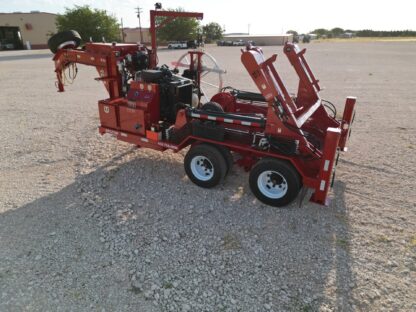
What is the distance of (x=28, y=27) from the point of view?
2016 inches

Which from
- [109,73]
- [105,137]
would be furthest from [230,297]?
[105,137]

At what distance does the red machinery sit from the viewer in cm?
407

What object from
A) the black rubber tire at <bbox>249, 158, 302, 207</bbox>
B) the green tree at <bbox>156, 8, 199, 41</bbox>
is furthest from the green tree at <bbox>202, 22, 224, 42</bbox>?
the black rubber tire at <bbox>249, 158, 302, 207</bbox>

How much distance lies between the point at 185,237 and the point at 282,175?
146 cm

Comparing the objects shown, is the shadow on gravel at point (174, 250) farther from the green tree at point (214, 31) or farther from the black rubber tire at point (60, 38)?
the green tree at point (214, 31)

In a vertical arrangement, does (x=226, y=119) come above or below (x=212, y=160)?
above

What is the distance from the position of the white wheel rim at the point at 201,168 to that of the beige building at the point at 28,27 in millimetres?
53313

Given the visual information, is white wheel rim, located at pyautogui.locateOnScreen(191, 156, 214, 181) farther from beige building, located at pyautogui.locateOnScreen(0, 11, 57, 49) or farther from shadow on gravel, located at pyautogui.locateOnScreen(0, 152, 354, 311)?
beige building, located at pyautogui.locateOnScreen(0, 11, 57, 49)

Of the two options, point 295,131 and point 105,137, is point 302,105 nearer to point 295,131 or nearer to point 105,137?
point 295,131

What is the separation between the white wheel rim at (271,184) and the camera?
13.9ft

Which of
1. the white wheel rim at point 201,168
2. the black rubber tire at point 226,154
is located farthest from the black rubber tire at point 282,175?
the white wheel rim at point 201,168

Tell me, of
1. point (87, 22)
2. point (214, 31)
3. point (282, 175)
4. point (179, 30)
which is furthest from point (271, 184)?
point (214, 31)

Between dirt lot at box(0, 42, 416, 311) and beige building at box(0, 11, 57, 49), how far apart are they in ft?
169

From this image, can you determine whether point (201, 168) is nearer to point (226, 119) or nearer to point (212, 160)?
point (212, 160)
